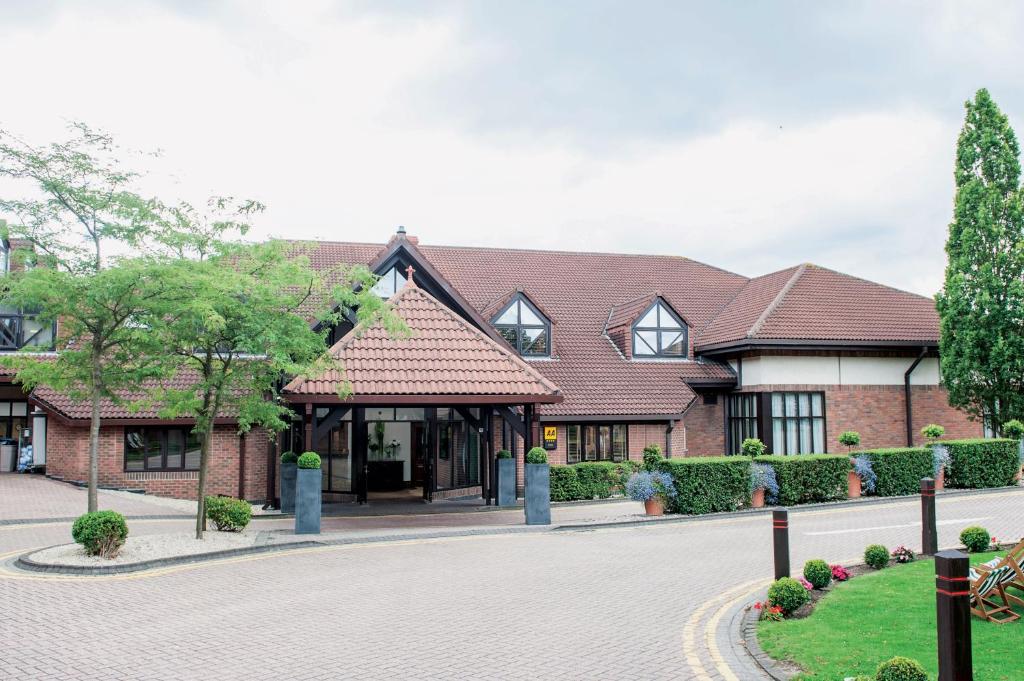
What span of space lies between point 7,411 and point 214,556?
17904 mm

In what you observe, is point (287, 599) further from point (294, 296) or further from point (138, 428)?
point (138, 428)

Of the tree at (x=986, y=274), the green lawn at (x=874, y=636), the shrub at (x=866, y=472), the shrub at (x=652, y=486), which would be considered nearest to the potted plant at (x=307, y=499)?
the shrub at (x=652, y=486)

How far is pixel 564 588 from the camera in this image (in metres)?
10.9

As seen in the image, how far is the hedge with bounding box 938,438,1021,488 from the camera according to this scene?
21.6m

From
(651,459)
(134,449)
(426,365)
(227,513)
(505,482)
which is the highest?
(426,365)

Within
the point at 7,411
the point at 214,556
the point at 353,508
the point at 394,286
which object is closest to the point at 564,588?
the point at 214,556

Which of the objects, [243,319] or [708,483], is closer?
[243,319]

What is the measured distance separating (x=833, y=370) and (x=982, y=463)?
595 cm

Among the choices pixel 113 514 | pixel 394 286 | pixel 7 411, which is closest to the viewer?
pixel 113 514

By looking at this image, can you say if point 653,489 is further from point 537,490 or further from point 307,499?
point 307,499

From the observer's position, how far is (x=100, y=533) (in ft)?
42.0

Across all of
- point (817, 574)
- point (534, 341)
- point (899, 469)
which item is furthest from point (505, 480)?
point (817, 574)

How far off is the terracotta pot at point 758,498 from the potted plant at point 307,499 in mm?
9990

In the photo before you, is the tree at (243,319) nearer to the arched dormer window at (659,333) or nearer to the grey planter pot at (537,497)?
the grey planter pot at (537,497)
